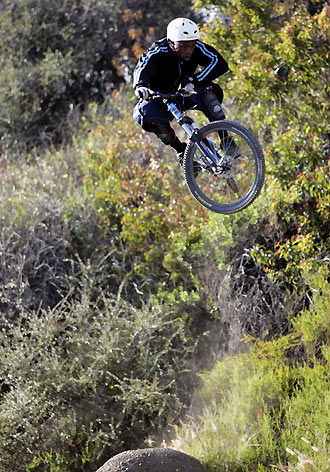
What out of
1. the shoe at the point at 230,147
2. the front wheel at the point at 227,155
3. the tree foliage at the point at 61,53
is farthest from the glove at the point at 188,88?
the tree foliage at the point at 61,53

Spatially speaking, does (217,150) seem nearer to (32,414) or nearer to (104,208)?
(32,414)

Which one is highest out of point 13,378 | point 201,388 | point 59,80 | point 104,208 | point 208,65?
point 208,65

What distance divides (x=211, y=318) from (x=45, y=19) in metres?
9.39

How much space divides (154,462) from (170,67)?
4.00 m

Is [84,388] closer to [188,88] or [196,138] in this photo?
[196,138]

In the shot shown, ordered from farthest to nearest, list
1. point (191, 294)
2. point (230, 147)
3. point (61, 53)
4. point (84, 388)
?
point (61, 53) → point (191, 294) → point (84, 388) → point (230, 147)

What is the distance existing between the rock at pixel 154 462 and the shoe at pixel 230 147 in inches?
126

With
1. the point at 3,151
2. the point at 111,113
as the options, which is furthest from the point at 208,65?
the point at 3,151

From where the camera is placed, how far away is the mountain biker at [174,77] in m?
7.06

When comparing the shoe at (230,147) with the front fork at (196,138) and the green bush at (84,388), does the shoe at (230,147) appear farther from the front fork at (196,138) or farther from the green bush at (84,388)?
the green bush at (84,388)

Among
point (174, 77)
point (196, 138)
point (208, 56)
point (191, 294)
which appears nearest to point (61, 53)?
point (191, 294)

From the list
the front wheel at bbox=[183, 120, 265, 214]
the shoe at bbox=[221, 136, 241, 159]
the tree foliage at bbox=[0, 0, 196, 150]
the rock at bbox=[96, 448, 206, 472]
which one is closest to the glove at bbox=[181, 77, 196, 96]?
the front wheel at bbox=[183, 120, 265, 214]

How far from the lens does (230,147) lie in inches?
275

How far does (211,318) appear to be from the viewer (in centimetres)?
1151
